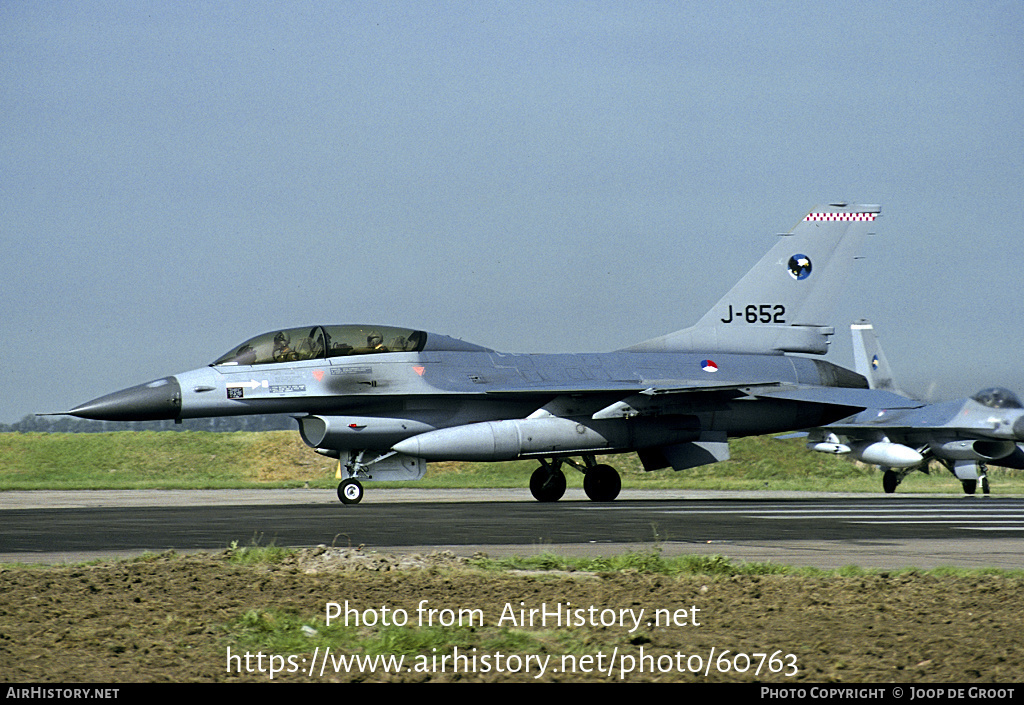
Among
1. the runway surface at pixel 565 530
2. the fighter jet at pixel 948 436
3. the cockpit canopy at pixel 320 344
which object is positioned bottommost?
the runway surface at pixel 565 530

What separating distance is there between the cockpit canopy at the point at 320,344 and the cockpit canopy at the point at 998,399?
13.5m

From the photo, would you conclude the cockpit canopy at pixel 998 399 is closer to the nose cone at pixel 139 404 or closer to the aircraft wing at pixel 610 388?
the aircraft wing at pixel 610 388

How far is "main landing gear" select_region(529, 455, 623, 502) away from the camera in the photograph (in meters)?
21.3

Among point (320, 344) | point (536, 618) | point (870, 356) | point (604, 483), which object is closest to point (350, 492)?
point (320, 344)

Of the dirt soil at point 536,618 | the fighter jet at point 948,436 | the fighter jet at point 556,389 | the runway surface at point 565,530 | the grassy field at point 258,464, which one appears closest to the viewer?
the dirt soil at point 536,618

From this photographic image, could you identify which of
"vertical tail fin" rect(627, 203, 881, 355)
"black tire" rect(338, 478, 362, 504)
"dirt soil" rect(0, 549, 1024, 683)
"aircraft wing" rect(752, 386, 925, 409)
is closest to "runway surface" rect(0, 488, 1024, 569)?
"black tire" rect(338, 478, 362, 504)

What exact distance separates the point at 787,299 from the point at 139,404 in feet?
42.1

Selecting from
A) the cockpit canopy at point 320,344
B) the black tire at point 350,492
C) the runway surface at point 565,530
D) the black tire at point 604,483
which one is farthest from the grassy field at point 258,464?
the runway surface at point 565,530

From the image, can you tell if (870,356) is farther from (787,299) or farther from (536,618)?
(536,618)

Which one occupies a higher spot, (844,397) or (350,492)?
(844,397)

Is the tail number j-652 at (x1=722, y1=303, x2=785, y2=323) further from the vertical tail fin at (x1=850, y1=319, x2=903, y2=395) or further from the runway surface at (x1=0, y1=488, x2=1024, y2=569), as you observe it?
Answer: the vertical tail fin at (x1=850, y1=319, x2=903, y2=395)

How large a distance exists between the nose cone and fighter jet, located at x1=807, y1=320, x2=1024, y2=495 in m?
13.5

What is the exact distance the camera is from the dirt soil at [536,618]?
471 cm

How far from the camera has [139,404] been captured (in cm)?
1878
